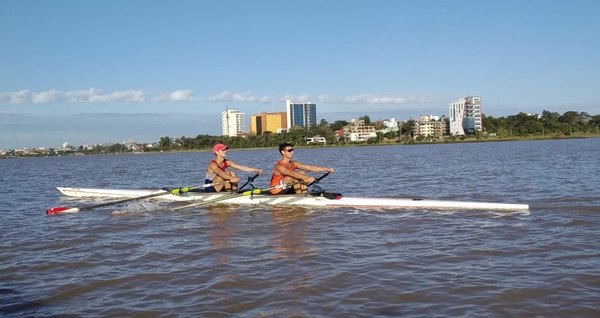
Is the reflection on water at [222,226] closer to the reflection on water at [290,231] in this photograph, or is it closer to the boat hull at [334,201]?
the boat hull at [334,201]

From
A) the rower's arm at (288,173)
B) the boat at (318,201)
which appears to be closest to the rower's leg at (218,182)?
the boat at (318,201)

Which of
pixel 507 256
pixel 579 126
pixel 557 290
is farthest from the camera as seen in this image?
pixel 579 126

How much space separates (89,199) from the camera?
19531 millimetres

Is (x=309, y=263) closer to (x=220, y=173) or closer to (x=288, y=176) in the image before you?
(x=288, y=176)

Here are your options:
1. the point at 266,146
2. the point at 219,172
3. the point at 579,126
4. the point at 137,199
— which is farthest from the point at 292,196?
the point at 579,126

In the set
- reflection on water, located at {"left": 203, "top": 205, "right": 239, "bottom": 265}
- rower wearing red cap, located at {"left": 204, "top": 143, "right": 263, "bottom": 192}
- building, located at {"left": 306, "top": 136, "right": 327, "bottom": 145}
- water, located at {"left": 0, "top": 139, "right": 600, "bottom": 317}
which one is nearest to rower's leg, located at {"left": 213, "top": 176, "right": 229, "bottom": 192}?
rower wearing red cap, located at {"left": 204, "top": 143, "right": 263, "bottom": 192}

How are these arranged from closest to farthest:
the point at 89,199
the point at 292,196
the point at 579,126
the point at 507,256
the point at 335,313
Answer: the point at 335,313
the point at 507,256
the point at 292,196
the point at 89,199
the point at 579,126

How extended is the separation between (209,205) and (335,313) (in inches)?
423

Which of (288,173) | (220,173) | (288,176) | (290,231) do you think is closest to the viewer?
(290,231)

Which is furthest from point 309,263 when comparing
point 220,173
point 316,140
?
point 316,140

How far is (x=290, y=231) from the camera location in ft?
36.8

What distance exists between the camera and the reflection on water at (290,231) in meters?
9.24

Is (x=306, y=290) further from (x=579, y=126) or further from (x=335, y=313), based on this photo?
(x=579, y=126)

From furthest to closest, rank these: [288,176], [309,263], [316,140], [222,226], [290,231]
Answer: [316,140] → [288,176] → [222,226] → [290,231] → [309,263]
